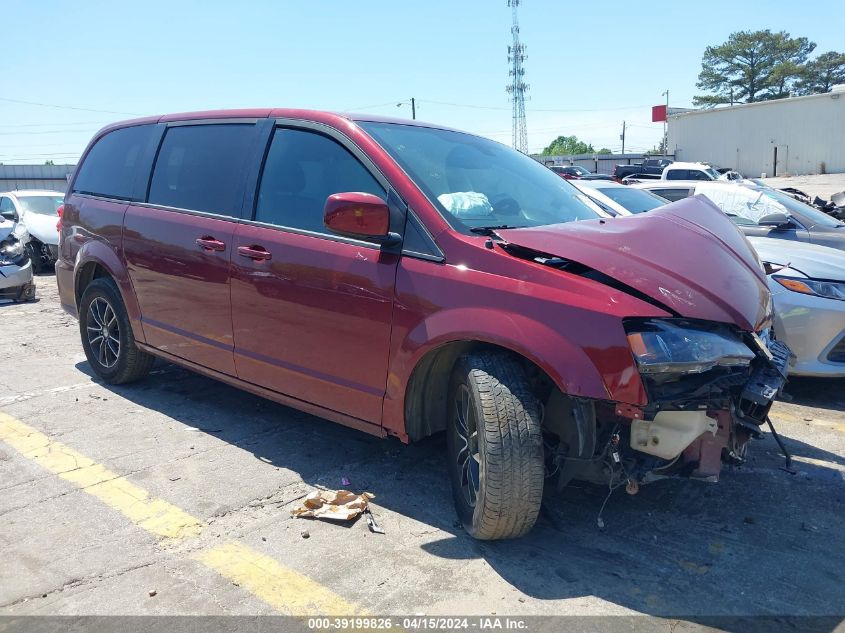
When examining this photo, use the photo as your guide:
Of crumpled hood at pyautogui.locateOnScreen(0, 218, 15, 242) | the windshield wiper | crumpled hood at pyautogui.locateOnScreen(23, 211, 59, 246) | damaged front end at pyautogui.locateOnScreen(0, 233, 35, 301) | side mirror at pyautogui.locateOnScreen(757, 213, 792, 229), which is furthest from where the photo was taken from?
crumpled hood at pyautogui.locateOnScreen(23, 211, 59, 246)

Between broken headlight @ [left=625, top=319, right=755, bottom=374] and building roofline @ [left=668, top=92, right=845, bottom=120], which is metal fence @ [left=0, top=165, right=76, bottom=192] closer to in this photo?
building roofline @ [left=668, top=92, right=845, bottom=120]

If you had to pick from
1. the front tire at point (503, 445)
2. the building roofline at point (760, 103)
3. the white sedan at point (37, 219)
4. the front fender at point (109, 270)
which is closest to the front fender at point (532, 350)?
the front tire at point (503, 445)

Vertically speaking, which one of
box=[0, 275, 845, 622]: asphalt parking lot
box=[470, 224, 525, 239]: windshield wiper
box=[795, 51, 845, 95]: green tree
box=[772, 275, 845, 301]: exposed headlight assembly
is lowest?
box=[0, 275, 845, 622]: asphalt parking lot

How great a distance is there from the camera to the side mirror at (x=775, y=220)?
23.5 feet

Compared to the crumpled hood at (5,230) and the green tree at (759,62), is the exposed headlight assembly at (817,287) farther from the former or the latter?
the green tree at (759,62)

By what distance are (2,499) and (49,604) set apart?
1.16 meters

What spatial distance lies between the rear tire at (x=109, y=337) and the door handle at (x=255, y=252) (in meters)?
1.64

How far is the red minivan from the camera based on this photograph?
113 inches

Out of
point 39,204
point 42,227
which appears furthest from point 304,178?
point 39,204

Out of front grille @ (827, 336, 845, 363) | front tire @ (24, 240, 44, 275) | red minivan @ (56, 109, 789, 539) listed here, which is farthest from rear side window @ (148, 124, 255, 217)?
front tire @ (24, 240, 44, 275)

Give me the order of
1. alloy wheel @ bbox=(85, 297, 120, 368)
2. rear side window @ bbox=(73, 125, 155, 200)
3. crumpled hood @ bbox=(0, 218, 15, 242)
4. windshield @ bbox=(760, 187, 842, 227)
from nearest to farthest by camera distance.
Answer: rear side window @ bbox=(73, 125, 155, 200) < alloy wheel @ bbox=(85, 297, 120, 368) < windshield @ bbox=(760, 187, 842, 227) < crumpled hood @ bbox=(0, 218, 15, 242)

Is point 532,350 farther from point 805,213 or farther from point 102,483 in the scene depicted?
point 805,213

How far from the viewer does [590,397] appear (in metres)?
2.81

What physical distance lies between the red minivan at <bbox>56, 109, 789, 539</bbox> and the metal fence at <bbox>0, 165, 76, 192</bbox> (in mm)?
46385
